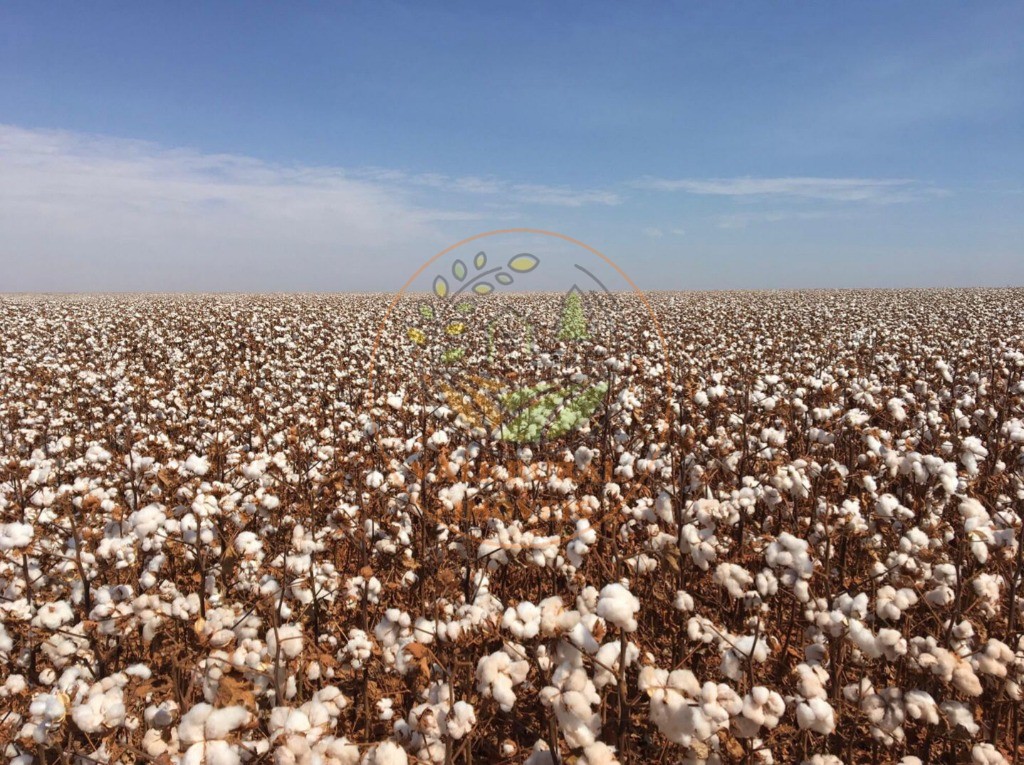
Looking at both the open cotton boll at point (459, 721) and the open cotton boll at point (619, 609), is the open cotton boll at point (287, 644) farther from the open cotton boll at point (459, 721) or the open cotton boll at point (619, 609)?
the open cotton boll at point (619, 609)

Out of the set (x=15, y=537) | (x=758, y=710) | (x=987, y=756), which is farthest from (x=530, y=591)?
(x=15, y=537)

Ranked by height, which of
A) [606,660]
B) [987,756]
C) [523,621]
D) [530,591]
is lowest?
[530,591]

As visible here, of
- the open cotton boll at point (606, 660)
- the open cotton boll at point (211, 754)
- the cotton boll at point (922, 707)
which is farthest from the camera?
the cotton boll at point (922, 707)

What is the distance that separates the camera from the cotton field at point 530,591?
256cm

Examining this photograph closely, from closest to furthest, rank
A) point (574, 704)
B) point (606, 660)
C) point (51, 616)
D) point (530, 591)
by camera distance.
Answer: point (574, 704)
point (606, 660)
point (51, 616)
point (530, 591)

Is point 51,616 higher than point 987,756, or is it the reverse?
point 51,616

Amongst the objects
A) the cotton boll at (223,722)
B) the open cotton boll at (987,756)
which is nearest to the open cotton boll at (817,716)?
the open cotton boll at (987,756)

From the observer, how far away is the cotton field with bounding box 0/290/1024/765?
2.56 meters

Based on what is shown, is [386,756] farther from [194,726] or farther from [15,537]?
[15,537]

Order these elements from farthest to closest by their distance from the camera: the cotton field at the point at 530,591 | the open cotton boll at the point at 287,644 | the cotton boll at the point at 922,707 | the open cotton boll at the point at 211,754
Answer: the open cotton boll at the point at 287,644 < the cotton boll at the point at 922,707 < the cotton field at the point at 530,591 < the open cotton boll at the point at 211,754

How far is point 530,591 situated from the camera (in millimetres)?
5309

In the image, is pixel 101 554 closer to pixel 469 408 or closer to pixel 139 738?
pixel 139 738

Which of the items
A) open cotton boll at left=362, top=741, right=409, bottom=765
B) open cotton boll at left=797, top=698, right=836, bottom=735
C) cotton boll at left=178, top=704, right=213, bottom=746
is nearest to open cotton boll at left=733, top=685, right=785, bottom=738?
open cotton boll at left=797, top=698, right=836, bottom=735

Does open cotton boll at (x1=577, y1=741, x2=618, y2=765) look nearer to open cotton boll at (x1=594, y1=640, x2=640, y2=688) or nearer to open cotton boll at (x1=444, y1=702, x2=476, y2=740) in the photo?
open cotton boll at (x1=594, y1=640, x2=640, y2=688)
